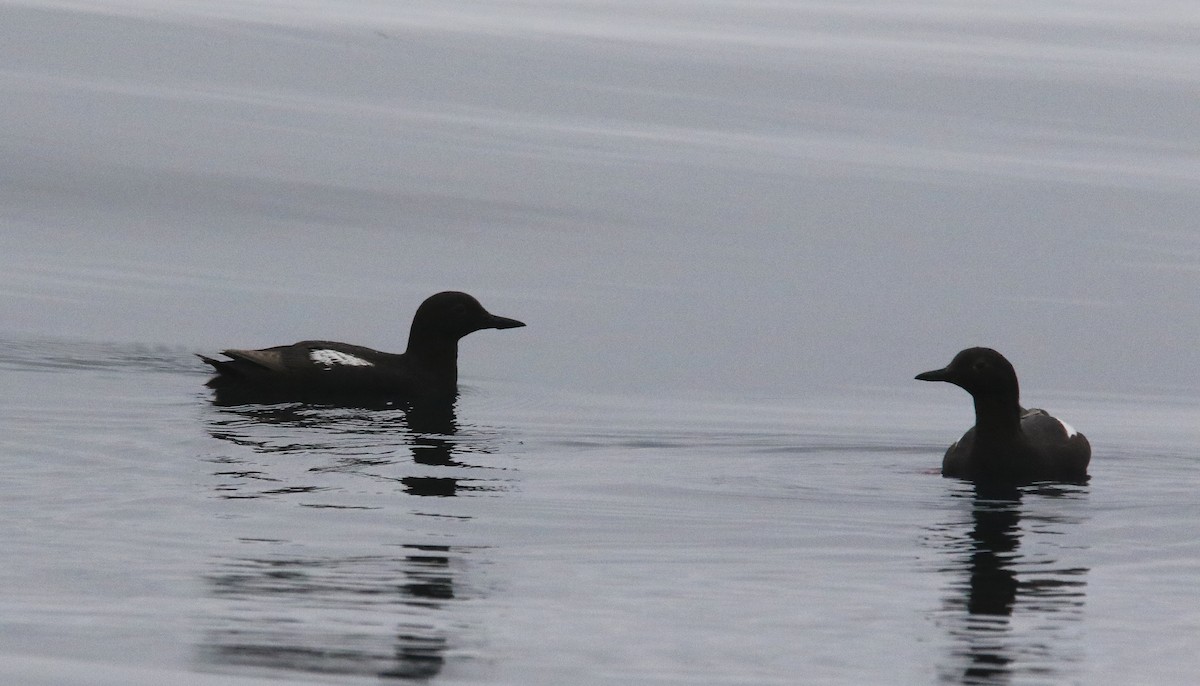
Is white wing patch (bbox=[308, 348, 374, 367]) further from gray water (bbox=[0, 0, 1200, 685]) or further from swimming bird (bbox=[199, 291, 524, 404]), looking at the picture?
gray water (bbox=[0, 0, 1200, 685])

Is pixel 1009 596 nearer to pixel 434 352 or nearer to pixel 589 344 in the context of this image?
pixel 434 352

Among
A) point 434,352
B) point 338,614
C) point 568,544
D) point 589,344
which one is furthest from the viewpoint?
point 589,344

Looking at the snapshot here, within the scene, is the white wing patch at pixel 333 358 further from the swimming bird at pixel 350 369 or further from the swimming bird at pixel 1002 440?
the swimming bird at pixel 1002 440

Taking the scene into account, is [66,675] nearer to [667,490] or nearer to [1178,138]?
[667,490]

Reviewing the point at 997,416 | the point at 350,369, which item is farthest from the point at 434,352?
the point at 997,416

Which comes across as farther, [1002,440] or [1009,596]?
[1002,440]

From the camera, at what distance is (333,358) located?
13500 mm

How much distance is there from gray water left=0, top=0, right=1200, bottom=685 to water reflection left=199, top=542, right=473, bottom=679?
0.03 metres

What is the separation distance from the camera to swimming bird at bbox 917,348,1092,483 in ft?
37.8

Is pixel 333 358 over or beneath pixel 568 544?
over

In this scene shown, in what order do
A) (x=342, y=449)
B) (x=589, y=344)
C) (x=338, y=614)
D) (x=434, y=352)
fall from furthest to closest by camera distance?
(x=589, y=344), (x=434, y=352), (x=342, y=449), (x=338, y=614)

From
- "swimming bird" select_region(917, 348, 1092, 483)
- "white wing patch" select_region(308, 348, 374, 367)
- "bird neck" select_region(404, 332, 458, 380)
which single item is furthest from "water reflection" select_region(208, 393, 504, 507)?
"swimming bird" select_region(917, 348, 1092, 483)

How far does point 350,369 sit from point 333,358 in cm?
14

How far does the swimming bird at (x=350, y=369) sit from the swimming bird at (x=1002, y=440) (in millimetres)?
3628
